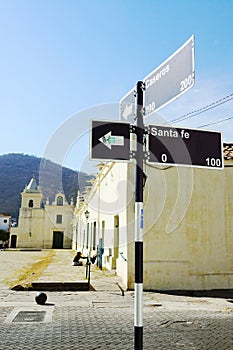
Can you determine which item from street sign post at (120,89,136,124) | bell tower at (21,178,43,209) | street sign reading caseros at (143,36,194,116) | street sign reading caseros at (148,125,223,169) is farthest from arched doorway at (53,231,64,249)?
street sign reading caseros at (143,36,194,116)

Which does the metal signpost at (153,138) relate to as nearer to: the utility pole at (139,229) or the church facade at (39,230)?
the utility pole at (139,229)

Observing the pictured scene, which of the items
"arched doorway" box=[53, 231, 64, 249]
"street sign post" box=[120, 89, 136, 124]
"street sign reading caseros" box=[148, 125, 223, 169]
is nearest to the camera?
"street sign reading caseros" box=[148, 125, 223, 169]

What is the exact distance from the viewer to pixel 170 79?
3.47 m

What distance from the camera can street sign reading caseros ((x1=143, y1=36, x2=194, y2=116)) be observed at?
331cm

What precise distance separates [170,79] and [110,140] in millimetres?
781

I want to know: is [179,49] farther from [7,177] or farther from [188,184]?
[7,177]

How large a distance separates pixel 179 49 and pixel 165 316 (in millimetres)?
6146

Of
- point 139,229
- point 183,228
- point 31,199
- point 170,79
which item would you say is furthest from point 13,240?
point 170,79

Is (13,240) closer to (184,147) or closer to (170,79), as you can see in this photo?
(184,147)

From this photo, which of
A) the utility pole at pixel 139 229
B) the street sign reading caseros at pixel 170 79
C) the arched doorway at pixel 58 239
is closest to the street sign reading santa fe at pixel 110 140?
the utility pole at pixel 139 229

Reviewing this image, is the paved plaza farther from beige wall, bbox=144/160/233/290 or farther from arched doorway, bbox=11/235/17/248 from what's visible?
arched doorway, bbox=11/235/17/248

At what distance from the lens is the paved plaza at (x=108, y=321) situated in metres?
5.82

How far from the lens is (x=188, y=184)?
1259 cm

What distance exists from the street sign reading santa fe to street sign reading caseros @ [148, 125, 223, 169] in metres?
0.26
